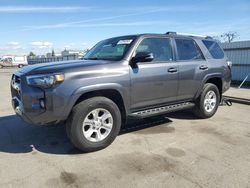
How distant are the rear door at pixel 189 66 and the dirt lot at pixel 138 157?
2.57ft

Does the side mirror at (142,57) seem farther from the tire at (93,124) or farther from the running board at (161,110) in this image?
the running board at (161,110)

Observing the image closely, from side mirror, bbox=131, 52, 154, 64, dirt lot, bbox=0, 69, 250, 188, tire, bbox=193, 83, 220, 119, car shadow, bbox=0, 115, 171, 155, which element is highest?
side mirror, bbox=131, 52, 154, 64

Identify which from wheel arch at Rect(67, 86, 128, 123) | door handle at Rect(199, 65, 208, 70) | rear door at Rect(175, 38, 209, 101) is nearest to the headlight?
wheel arch at Rect(67, 86, 128, 123)

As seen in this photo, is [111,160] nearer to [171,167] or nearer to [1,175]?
[171,167]

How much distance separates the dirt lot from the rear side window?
1717mm

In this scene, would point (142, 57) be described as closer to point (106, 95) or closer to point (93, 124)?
point (106, 95)

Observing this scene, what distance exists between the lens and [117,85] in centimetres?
414

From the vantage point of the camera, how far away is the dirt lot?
3.17m

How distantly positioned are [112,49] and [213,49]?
109 inches

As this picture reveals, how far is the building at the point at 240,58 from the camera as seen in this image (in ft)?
44.2

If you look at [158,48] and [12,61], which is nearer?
[158,48]

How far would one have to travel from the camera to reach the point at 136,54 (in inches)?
171

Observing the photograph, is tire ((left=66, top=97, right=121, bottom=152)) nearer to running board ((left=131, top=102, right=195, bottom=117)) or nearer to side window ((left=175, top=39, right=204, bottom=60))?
running board ((left=131, top=102, right=195, bottom=117))

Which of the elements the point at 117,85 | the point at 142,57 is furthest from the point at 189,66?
the point at 117,85
